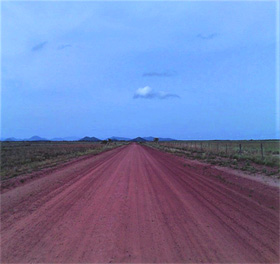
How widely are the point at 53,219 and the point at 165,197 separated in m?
3.86

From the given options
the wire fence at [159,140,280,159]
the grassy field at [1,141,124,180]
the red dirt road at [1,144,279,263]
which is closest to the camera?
the red dirt road at [1,144,279,263]

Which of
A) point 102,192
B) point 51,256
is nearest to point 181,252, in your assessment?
point 51,256

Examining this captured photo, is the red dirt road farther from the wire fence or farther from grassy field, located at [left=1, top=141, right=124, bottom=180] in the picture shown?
the wire fence

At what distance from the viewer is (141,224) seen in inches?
241

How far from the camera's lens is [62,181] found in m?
12.5

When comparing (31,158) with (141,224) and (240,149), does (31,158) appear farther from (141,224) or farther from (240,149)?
(141,224)

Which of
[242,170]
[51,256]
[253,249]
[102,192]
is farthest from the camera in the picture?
[242,170]

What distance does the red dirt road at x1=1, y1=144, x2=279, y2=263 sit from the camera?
15.2ft

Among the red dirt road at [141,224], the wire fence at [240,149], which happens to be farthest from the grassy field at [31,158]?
the wire fence at [240,149]

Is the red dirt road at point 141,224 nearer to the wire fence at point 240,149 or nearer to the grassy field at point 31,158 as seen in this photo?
the grassy field at point 31,158

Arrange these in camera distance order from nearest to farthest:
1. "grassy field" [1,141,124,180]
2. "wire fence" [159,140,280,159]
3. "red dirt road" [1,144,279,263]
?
"red dirt road" [1,144,279,263]
"grassy field" [1,141,124,180]
"wire fence" [159,140,280,159]

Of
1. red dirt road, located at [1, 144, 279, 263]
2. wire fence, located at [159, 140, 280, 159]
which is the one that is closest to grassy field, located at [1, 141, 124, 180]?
red dirt road, located at [1, 144, 279, 263]

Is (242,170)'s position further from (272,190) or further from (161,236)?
(161,236)

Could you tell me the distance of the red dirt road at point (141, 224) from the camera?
4.63 meters
